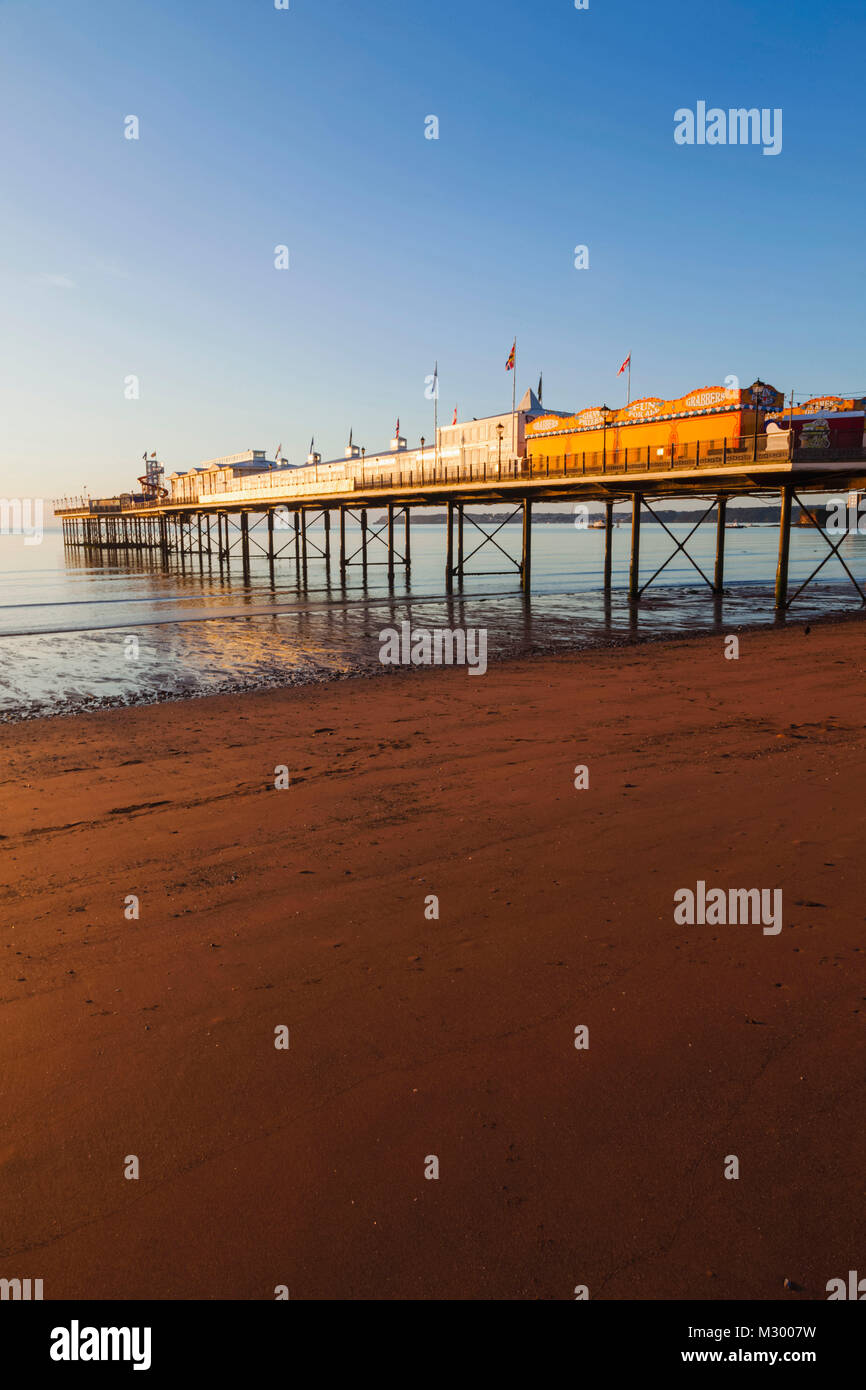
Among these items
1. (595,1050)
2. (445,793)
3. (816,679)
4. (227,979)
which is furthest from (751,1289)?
(816,679)

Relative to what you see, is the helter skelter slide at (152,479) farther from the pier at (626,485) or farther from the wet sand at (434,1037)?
the wet sand at (434,1037)

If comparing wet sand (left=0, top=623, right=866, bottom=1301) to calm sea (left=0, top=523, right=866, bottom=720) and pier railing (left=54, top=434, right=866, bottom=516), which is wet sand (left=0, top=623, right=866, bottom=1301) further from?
pier railing (left=54, top=434, right=866, bottom=516)

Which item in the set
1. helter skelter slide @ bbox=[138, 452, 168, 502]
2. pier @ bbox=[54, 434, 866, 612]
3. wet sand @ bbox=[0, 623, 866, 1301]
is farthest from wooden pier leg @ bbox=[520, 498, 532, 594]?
helter skelter slide @ bbox=[138, 452, 168, 502]

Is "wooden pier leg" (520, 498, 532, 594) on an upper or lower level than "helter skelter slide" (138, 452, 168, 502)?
lower

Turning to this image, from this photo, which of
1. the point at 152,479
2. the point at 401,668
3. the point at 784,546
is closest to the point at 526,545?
the point at 784,546

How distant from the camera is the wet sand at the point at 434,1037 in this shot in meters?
2.92

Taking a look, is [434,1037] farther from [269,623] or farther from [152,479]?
[152,479]

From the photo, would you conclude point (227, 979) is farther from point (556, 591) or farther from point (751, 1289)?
point (556, 591)

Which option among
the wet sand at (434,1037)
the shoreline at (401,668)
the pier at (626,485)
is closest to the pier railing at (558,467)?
the pier at (626,485)

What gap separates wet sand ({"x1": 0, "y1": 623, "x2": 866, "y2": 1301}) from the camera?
9.59ft

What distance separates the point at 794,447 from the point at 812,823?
60.5 ft

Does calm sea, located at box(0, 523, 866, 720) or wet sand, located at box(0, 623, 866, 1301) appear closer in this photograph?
wet sand, located at box(0, 623, 866, 1301)
